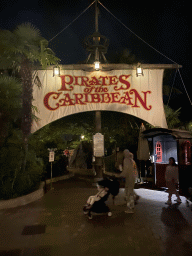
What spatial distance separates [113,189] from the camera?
23.2ft

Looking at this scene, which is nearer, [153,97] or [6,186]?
[6,186]

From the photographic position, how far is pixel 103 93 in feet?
46.8

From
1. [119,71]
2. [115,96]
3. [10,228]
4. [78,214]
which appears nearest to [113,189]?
[78,214]

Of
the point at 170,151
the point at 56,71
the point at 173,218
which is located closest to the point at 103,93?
the point at 56,71

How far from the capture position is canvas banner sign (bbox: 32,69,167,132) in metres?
13.9

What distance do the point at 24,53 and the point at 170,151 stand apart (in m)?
8.22

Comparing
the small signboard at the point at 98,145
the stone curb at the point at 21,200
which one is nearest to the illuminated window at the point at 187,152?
the small signboard at the point at 98,145

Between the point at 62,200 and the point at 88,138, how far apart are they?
2138 centimetres

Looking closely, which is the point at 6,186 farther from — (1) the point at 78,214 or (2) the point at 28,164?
(1) the point at 78,214

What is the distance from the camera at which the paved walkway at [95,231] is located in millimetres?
4527

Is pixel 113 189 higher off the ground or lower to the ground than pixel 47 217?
higher

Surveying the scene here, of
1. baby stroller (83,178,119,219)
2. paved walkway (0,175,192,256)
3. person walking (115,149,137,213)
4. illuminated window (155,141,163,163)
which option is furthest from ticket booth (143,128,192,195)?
baby stroller (83,178,119,219)

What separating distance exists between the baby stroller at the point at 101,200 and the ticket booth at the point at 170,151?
375cm

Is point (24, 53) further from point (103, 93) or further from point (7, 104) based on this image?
point (103, 93)
